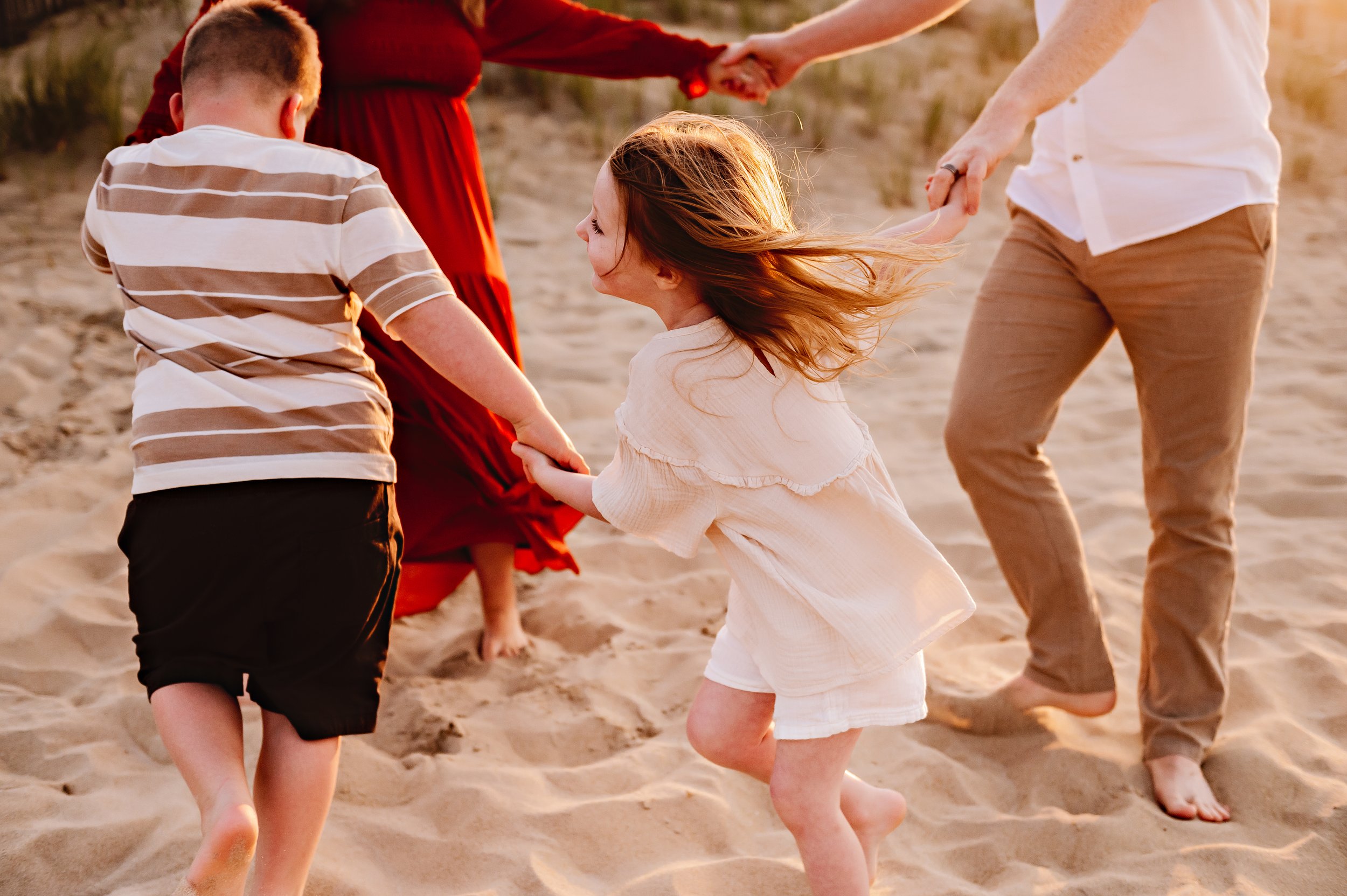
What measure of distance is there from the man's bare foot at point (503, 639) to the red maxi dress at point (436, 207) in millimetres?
198

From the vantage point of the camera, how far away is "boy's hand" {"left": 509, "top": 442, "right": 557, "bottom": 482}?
5.81 feet

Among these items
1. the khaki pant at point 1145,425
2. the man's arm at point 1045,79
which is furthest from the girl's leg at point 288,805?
the khaki pant at point 1145,425

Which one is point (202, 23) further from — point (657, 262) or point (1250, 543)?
point (1250, 543)

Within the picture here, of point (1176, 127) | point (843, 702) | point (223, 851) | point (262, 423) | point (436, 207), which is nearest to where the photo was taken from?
point (223, 851)

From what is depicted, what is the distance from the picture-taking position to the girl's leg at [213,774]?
149 cm

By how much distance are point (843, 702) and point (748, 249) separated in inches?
27.0

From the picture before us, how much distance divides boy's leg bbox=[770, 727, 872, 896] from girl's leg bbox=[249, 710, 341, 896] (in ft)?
2.36

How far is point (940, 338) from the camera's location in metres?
5.20

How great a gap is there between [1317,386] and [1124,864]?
3296 mm

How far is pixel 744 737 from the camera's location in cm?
175

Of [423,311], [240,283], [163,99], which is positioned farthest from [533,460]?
[163,99]

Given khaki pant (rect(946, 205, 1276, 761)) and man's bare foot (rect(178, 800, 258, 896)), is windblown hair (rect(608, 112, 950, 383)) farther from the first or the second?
man's bare foot (rect(178, 800, 258, 896))

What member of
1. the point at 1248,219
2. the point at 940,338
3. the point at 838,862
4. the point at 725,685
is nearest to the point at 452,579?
the point at 725,685

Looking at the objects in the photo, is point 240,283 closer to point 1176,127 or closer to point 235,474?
point 235,474
